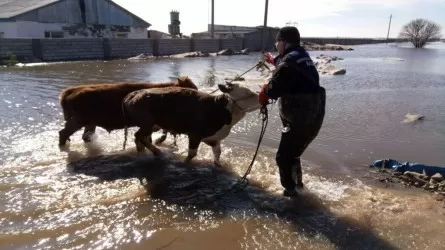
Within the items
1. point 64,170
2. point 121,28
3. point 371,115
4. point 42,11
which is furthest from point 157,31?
point 64,170

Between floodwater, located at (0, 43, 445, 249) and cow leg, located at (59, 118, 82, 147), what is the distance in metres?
0.28

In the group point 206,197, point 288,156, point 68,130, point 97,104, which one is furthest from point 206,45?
point 288,156

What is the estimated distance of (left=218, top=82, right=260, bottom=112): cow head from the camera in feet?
20.9

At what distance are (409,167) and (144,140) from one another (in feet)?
16.0

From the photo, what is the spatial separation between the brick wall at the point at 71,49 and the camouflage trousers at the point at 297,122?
3108 cm

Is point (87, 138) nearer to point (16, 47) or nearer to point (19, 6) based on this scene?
point (16, 47)

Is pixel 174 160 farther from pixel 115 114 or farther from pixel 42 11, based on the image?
pixel 42 11

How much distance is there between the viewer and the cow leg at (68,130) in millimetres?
7980

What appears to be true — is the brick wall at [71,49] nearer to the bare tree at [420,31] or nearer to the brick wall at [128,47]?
the brick wall at [128,47]

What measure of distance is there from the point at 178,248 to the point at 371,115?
30.8 feet

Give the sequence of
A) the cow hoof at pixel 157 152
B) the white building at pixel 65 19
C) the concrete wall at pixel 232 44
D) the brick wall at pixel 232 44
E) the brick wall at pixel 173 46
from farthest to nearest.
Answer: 1. the brick wall at pixel 232 44
2. the concrete wall at pixel 232 44
3. the brick wall at pixel 173 46
4. the white building at pixel 65 19
5. the cow hoof at pixel 157 152

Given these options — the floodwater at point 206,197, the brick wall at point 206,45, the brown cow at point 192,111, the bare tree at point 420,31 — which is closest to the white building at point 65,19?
the brick wall at point 206,45

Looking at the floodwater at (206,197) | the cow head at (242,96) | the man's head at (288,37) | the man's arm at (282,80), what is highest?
the man's head at (288,37)

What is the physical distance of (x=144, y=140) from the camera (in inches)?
291
